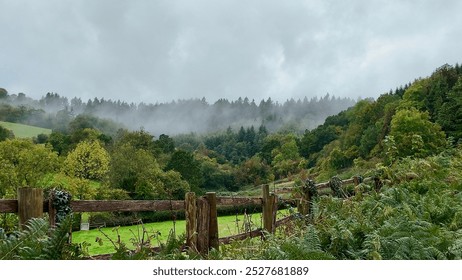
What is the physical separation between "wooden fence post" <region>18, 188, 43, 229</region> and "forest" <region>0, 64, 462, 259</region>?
207mm

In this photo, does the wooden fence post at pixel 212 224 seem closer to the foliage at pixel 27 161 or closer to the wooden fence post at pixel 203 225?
the wooden fence post at pixel 203 225

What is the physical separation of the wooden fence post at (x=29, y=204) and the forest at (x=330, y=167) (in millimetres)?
207

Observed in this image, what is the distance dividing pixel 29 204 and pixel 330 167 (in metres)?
79.8

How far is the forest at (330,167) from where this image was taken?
401cm

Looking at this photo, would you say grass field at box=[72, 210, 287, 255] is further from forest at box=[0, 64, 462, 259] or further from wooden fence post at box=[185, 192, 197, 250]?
forest at box=[0, 64, 462, 259]

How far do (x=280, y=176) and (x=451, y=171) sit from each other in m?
98.9

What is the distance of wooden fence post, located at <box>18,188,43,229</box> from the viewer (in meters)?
4.54

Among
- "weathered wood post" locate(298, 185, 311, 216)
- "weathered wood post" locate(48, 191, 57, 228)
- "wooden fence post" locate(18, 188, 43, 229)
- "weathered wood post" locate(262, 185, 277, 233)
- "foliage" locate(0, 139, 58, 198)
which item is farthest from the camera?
"foliage" locate(0, 139, 58, 198)

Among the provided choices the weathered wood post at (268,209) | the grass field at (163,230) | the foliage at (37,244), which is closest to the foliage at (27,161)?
the grass field at (163,230)

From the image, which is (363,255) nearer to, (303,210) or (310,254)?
(310,254)

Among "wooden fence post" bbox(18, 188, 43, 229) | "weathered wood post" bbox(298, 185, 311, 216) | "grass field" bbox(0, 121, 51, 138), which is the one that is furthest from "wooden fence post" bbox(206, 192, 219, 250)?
"grass field" bbox(0, 121, 51, 138)

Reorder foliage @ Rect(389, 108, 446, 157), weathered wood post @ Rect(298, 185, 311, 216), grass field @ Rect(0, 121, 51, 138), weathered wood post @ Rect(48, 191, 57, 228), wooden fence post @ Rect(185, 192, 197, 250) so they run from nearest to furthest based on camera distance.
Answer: weathered wood post @ Rect(48, 191, 57, 228)
wooden fence post @ Rect(185, 192, 197, 250)
weathered wood post @ Rect(298, 185, 311, 216)
foliage @ Rect(389, 108, 446, 157)
grass field @ Rect(0, 121, 51, 138)

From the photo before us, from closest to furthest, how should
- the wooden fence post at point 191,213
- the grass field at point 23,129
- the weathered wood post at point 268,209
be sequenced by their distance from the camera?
the wooden fence post at point 191,213
the weathered wood post at point 268,209
the grass field at point 23,129
